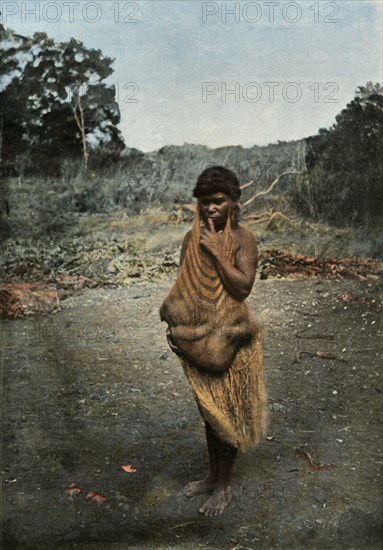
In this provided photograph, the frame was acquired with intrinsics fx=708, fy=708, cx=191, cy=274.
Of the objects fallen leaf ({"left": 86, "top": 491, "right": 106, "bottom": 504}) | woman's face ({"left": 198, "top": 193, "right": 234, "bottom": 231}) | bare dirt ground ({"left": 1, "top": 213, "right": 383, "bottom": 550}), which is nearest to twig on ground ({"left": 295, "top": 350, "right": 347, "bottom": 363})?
bare dirt ground ({"left": 1, "top": 213, "right": 383, "bottom": 550})

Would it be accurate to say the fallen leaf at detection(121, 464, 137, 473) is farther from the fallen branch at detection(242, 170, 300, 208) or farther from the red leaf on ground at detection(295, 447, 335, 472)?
the fallen branch at detection(242, 170, 300, 208)

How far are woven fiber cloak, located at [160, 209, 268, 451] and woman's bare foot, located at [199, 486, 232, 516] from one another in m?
0.26

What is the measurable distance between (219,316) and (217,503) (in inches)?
38.9

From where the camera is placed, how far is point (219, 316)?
3441 mm

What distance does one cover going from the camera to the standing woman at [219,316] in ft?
11.2

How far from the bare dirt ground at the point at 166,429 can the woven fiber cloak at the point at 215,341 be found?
0.44 meters

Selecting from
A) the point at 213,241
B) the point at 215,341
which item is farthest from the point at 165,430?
the point at 213,241

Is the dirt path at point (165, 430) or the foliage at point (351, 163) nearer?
the dirt path at point (165, 430)

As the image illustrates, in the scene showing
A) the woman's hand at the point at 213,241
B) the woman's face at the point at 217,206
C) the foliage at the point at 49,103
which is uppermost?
the foliage at the point at 49,103

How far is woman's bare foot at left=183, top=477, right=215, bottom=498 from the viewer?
370cm

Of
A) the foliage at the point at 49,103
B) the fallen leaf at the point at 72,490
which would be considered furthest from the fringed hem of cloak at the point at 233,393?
the foliage at the point at 49,103

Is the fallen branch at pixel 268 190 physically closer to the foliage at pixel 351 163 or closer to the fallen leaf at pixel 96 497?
the foliage at pixel 351 163

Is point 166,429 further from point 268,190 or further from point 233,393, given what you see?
point 268,190

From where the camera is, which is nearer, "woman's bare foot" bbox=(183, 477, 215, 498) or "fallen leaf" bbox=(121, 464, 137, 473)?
"woman's bare foot" bbox=(183, 477, 215, 498)
